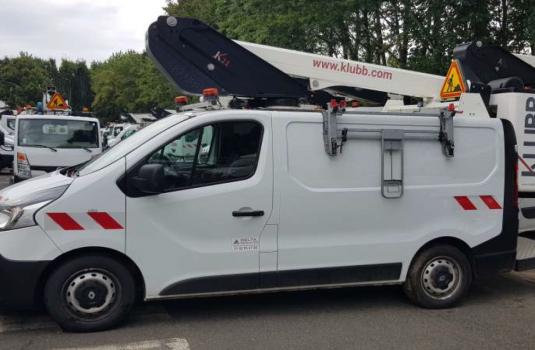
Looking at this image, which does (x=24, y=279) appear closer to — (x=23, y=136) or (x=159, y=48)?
(x=159, y=48)

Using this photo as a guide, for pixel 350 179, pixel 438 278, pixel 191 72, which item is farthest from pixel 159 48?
pixel 438 278

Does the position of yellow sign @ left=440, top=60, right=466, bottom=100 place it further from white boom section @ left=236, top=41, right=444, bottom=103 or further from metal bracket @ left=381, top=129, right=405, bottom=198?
metal bracket @ left=381, top=129, right=405, bottom=198

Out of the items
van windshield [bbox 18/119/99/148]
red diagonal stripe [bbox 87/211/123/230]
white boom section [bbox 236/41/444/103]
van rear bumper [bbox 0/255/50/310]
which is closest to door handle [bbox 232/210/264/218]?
red diagonal stripe [bbox 87/211/123/230]

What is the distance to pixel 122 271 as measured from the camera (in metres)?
4.66

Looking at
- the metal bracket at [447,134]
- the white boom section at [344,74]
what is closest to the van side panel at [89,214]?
the white boom section at [344,74]

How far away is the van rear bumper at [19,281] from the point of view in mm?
4414

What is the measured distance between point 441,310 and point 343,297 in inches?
37.8

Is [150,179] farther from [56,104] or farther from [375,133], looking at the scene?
[56,104]

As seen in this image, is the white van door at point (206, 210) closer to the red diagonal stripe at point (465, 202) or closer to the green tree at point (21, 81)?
the red diagonal stripe at point (465, 202)

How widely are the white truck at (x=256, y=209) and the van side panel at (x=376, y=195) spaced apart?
0.01 metres

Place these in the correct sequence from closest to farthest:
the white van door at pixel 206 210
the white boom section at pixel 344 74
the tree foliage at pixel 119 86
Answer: the white van door at pixel 206 210 < the white boom section at pixel 344 74 < the tree foliage at pixel 119 86

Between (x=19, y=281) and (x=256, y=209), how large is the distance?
1.95m

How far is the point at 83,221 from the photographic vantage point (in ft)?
14.9

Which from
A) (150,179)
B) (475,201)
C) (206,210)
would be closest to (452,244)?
(475,201)
